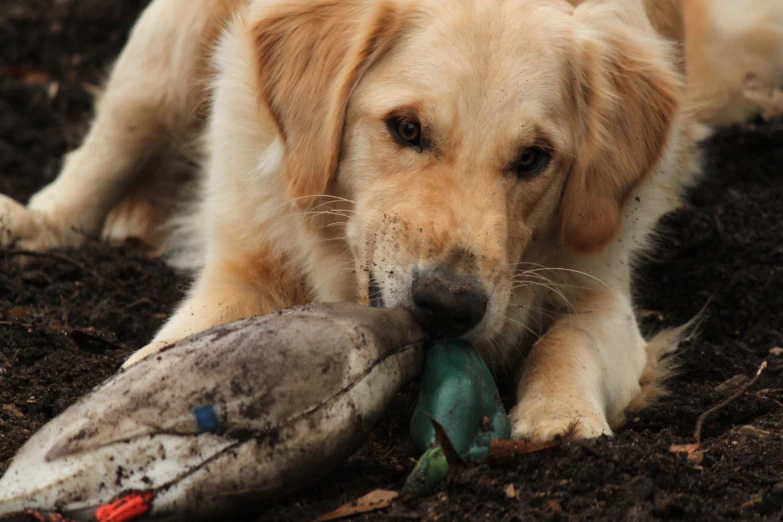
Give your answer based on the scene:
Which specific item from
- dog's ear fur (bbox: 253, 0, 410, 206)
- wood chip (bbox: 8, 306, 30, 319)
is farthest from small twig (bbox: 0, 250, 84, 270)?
dog's ear fur (bbox: 253, 0, 410, 206)

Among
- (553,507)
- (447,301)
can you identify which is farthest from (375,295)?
(553,507)

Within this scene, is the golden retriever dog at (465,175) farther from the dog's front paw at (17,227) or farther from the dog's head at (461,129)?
the dog's front paw at (17,227)

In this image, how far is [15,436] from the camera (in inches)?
104

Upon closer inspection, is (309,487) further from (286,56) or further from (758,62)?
(758,62)

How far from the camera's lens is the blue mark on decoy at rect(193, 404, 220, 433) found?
2145mm

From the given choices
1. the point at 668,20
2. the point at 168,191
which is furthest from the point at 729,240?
the point at 168,191

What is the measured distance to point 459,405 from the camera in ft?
8.09

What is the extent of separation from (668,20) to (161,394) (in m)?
2.96

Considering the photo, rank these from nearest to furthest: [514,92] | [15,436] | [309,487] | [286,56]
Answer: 1. [309,487]
2. [15,436]
3. [514,92]
4. [286,56]

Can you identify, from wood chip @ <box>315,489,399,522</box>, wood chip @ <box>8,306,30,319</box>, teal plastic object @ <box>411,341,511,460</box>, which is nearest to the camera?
wood chip @ <box>315,489,399,522</box>

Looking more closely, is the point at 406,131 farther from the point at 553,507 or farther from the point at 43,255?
the point at 43,255

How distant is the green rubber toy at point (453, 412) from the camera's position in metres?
2.34

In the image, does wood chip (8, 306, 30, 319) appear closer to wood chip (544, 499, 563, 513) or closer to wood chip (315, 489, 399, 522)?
wood chip (315, 489, 399, 522)

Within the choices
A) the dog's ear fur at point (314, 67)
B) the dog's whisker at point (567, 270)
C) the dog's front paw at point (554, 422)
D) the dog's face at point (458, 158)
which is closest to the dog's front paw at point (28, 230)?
the dog's ear fur at point (314, 67)
